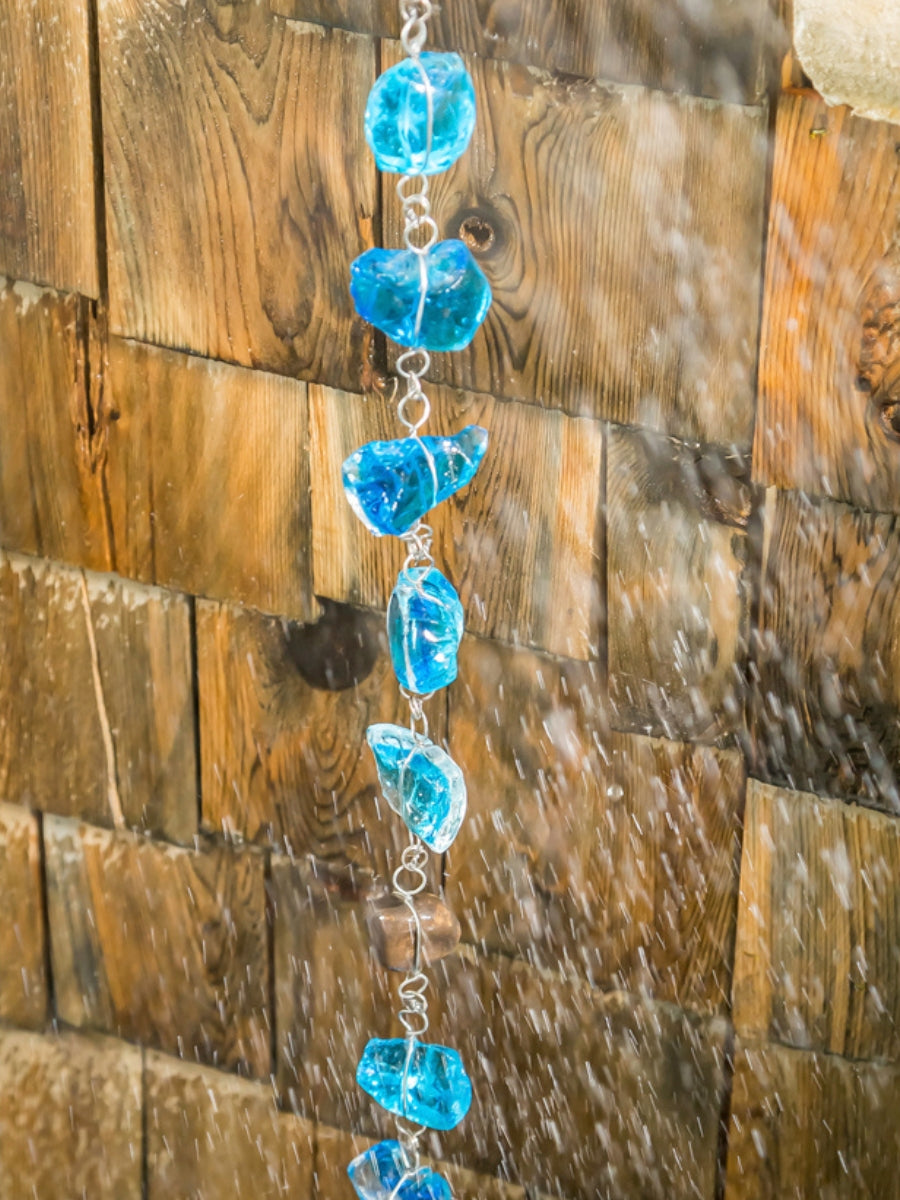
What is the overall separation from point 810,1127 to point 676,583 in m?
0.35

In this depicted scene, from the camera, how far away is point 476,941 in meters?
1.00

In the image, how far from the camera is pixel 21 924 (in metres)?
1.18

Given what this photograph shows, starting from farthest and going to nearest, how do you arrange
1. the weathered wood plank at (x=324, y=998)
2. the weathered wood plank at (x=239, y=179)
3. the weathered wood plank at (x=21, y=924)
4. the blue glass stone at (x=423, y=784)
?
the weathered wood plank at (x=21, y=924) < the weathered wood plank at (x=324, y=998) < the weathered wood plank at (x=239, y=179) < the blue glass stone at (x=423, y=784)

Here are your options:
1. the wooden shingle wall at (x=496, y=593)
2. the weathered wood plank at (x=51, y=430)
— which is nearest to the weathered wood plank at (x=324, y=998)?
the wooden shingle wall at (x=496, y=593)

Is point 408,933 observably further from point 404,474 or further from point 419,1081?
point 404,474

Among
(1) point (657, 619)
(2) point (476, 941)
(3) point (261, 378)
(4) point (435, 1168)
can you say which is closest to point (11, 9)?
(3) point (261, 378)

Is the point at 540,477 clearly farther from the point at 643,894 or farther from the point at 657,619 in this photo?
the point at 643,894

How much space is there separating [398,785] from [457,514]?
20 cm

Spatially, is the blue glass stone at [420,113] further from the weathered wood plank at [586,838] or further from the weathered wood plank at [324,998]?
the weathered wood plank at [324,998]

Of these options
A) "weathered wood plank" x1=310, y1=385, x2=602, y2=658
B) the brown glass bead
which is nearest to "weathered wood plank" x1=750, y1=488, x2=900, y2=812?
"weathered wood plank" x1=310, y1=385, x2=602, y2=658

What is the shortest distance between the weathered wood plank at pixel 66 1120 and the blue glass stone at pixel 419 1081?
1.51ft

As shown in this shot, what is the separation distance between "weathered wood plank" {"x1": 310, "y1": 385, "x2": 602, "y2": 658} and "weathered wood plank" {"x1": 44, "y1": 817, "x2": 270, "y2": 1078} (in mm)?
274

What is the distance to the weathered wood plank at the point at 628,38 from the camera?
2.39 feet

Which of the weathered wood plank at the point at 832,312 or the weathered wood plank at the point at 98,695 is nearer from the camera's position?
the weathered wood plank at the point at 832,312
